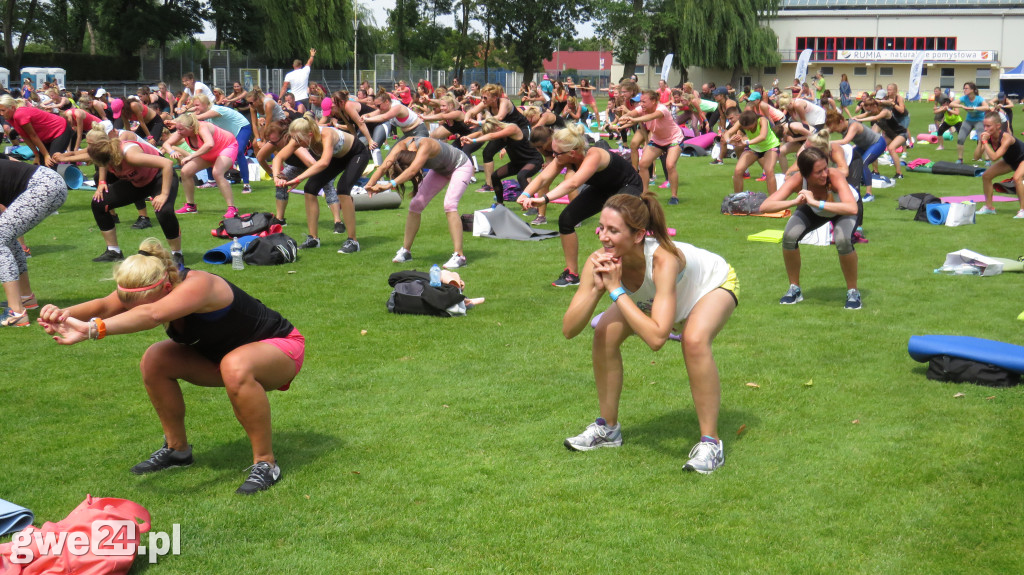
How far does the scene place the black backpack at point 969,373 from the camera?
19.8 ft

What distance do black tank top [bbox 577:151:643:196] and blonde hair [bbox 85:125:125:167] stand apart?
4.44m

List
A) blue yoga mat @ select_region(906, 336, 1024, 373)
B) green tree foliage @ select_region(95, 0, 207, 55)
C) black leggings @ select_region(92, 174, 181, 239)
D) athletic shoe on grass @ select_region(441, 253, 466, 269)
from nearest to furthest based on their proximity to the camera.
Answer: blue yoga mat @ select_region(906, 336, 1024, 373) → black leggings @ select_region(92, 174, 181, 239) → athletic shoe on grass @ select_region(441, 253, 466, 269) → green tree foliage @ select_region(95, 0, 207, 55)

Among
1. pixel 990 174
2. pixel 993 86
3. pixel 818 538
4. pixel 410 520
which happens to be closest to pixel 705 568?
pixel 818 538

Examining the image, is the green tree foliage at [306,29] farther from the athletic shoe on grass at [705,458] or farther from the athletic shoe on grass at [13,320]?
the athletic shoe on grass at [705,458]

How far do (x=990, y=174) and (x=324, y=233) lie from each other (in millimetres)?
9540

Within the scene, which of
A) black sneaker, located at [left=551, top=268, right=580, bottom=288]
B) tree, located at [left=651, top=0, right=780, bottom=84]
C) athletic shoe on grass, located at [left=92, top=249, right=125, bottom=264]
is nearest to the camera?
black sneaker, located at [left=551, top=268, right=580, bottom=288]

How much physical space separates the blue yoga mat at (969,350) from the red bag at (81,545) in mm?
5065

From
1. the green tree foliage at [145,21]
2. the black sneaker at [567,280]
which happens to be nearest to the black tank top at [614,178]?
the black sneaker at [567,280]


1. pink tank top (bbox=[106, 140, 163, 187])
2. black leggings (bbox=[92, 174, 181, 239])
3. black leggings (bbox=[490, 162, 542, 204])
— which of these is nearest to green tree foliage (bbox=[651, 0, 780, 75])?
black leggings (bbox=[490, 162, 542, 204])

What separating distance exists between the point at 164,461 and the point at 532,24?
67837 mm

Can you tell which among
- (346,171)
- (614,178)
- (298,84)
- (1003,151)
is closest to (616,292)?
(614,178)

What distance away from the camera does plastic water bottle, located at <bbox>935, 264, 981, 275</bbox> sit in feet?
32.3

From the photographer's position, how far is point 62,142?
14.3m

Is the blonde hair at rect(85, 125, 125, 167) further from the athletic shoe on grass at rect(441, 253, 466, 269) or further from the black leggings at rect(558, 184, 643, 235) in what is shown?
the black leggings at rect(558, 184, 643, 235)
